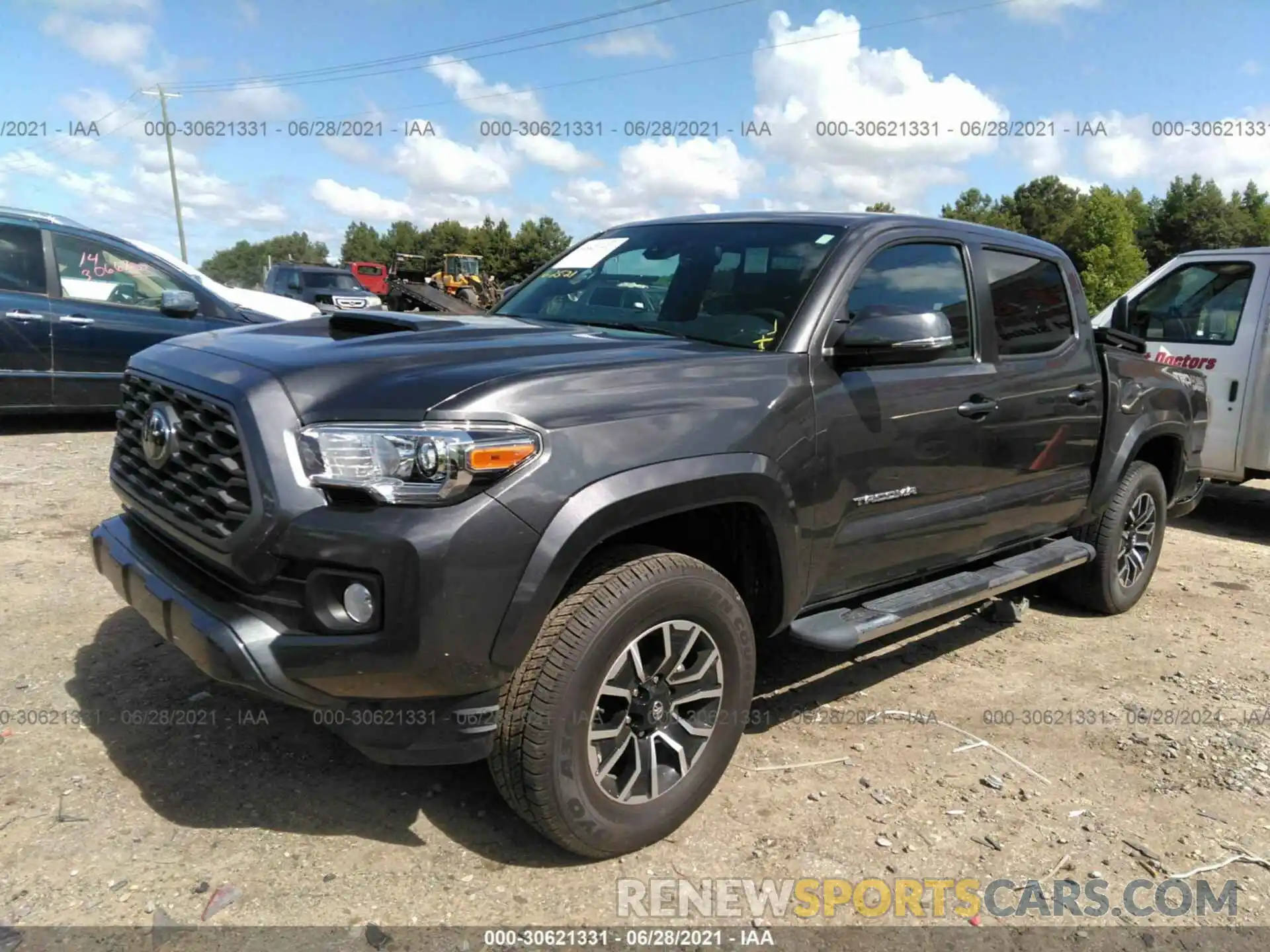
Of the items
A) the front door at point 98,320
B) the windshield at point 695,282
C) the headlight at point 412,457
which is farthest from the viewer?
the front door at point 98,320

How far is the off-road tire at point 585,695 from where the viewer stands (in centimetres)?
246

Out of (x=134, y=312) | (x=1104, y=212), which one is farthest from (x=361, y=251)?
(x=134, y=312)

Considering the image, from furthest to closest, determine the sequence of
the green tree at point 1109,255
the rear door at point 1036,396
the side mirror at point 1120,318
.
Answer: the green tree at point 1109,255
the side mirror at point 1120,318
the rear door at point 1036,396

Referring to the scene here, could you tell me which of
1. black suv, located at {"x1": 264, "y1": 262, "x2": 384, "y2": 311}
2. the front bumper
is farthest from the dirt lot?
black suv, located at {"x1": 264, "y1": 262, "x2": 384, "y2": 311}

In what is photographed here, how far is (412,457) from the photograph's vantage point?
2.28 metres

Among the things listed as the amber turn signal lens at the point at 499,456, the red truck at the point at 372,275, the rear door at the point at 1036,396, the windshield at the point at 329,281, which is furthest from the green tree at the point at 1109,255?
the amber turn signal lens at the point at 499,456

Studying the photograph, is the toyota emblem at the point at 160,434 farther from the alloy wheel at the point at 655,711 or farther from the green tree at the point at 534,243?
the green tree at the point at 534,243

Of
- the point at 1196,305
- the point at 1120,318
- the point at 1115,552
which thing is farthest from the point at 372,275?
the point at 1115,552

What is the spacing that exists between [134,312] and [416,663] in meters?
6.94

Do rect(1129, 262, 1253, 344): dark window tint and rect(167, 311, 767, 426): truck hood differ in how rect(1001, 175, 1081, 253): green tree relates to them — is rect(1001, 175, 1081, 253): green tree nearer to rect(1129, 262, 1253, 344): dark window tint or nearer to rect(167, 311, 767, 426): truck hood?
rect(1129, 262, 1253, 344): dark window tint

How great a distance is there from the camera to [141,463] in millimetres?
→ 2951

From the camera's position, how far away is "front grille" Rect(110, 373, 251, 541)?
95.8 inches

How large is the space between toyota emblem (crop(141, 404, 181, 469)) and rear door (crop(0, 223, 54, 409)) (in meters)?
5.58

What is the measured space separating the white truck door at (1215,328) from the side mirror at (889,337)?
4.43 metres
